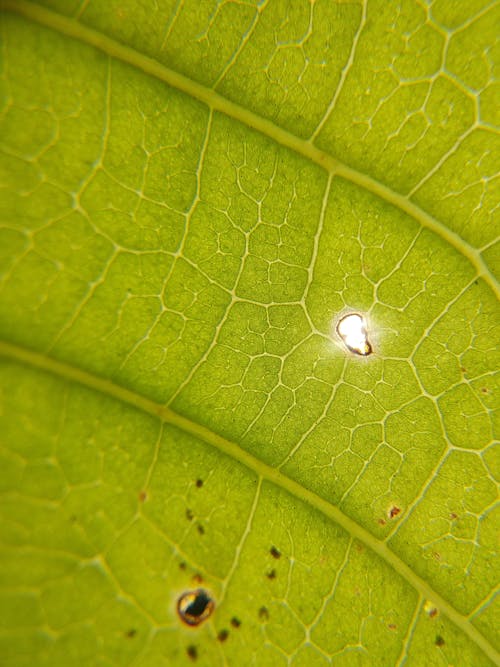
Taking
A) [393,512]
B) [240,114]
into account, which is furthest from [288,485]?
[240,114]

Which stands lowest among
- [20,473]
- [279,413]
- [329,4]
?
[20,473]

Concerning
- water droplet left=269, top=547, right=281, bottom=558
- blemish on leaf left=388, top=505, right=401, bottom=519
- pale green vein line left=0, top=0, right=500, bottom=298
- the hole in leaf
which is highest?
pale green vein line left=0, top=0, right=500, bottom=298

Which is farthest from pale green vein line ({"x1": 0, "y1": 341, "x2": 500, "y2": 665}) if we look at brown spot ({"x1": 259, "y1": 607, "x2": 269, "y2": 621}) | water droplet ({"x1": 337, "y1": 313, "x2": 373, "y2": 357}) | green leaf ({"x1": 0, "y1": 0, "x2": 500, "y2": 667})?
water droplet ({"x1": 337, "y1": 313, "x2": 373, "y2": 357})

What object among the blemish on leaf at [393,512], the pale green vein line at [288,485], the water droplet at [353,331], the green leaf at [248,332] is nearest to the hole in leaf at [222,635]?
the green leaf at [248,332]

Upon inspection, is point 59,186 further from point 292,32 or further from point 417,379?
point 417,379

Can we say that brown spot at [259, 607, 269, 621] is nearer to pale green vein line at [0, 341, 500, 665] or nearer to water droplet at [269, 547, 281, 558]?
water droplet at [269, 547, 281, 558]

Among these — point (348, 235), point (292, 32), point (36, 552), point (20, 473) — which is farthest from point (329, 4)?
point (36, 552)

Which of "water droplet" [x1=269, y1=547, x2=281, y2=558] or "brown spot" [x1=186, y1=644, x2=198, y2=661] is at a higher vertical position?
"water droplet" [x1=269, y1=547, x2=281, y2=558]

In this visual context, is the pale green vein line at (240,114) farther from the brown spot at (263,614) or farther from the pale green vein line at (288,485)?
the brown spot at (263,614)
